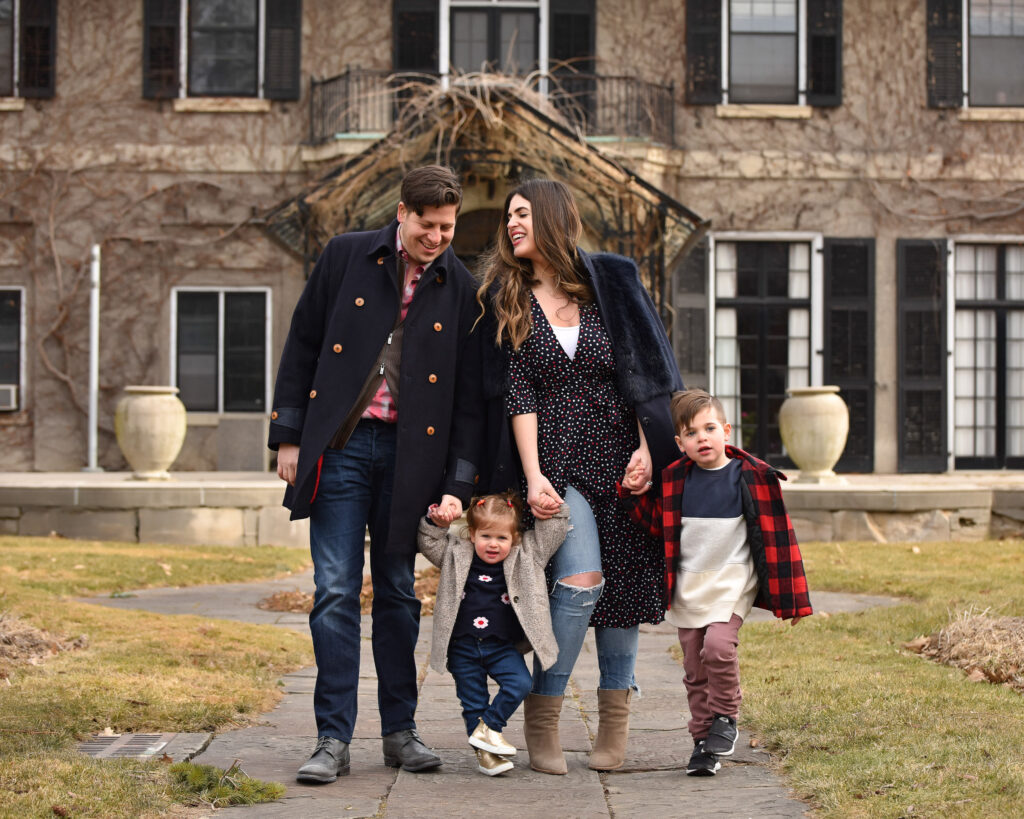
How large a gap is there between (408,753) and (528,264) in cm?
141

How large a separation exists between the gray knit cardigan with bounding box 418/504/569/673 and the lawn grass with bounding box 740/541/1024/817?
761 mm

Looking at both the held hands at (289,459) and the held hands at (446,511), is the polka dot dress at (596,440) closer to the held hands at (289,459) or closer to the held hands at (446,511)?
the held hands at (446,511)

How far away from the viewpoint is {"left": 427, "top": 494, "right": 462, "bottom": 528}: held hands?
3703mm

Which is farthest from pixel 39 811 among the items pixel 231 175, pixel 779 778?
pixel 231 175

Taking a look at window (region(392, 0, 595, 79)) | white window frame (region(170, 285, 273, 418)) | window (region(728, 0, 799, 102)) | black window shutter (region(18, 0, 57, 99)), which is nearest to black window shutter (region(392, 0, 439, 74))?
window (region(392, 0, 595, 79))

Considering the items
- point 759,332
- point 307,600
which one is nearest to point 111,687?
point 307,600

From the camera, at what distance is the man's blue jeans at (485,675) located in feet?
11.8

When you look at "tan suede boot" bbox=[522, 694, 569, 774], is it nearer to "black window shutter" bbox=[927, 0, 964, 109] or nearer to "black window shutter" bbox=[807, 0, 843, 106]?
"black window shutter" bbox=[807, 0, 843, 106]

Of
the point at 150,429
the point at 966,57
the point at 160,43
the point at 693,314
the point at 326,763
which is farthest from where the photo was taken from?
the point at 966,57

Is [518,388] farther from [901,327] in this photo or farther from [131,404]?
[901,327]

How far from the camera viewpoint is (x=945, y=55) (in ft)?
48.0

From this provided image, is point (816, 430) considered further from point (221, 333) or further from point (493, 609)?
point (493, 609)

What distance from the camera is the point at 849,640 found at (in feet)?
19.4

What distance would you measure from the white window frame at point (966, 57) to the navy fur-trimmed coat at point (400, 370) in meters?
12.2
